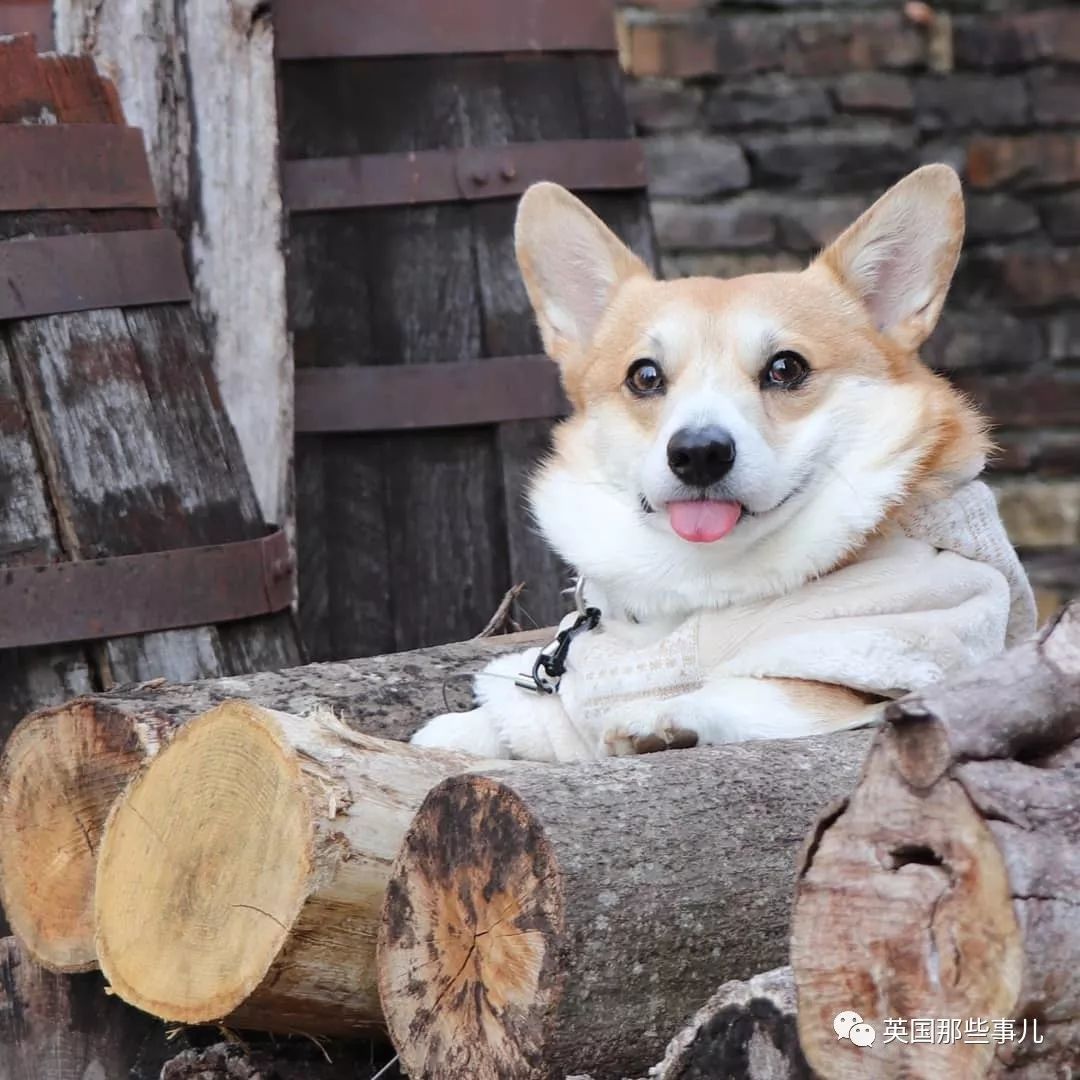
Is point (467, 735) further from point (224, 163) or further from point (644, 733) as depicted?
point (224, 163)

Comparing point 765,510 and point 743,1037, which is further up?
point 765,510

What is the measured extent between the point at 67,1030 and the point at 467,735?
2.42 ft

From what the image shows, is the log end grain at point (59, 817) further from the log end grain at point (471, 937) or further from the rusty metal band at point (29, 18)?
the rusty metal band at point (29, 18)

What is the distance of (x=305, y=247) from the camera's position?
386cm

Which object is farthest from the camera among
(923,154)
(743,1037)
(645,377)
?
(923,154)

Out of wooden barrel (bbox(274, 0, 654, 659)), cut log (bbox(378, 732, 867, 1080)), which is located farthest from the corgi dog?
wooden barrel (bbox(274, 0, 654, 659))

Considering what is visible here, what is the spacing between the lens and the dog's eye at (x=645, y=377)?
2771 mm

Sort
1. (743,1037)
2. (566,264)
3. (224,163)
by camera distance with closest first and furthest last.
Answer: (743,1037)
(566,264)
(224,163)

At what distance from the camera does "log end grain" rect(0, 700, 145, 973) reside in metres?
2.53

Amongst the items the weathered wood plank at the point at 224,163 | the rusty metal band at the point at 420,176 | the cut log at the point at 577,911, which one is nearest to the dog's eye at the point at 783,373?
the cut log at the point at 577,911

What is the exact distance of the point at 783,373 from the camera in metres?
2.68

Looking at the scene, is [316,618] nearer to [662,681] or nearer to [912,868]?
[662,681]

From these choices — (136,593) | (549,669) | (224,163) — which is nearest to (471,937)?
(549,669)

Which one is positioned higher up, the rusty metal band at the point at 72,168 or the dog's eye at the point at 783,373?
the rusty metal band at the point at 72,168
